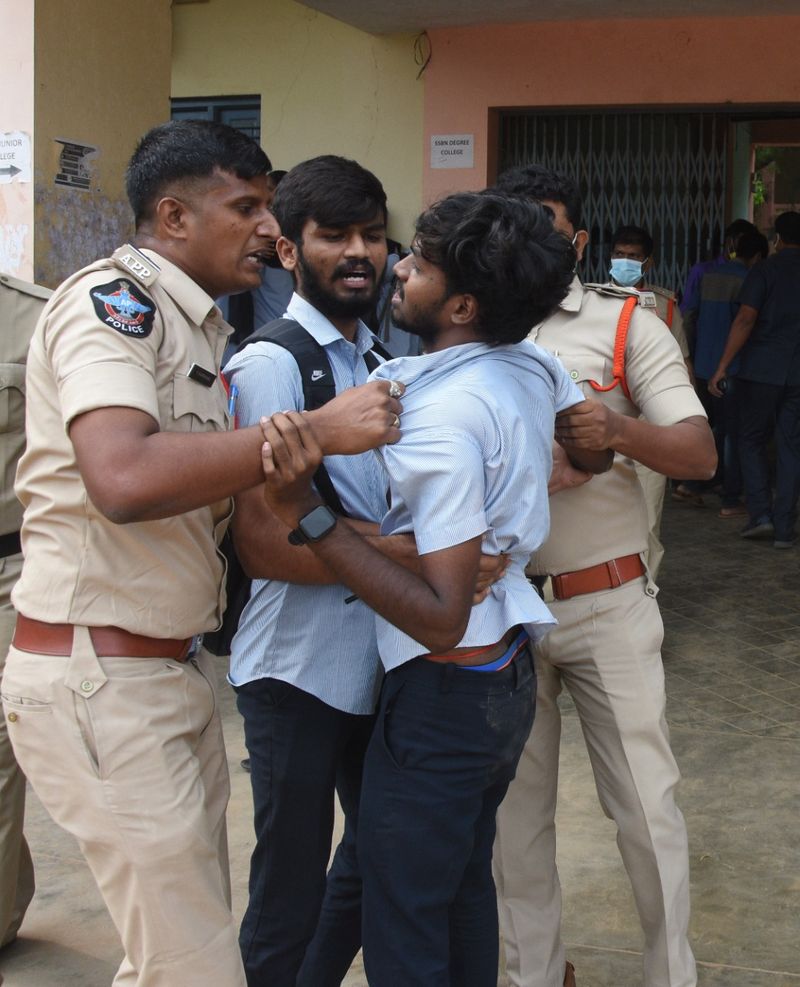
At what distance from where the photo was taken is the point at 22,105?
4551mm

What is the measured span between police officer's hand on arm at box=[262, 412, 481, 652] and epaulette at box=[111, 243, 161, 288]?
1.12ft

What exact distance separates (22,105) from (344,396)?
10.6ft

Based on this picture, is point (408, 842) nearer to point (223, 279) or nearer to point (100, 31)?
point (223, 279)

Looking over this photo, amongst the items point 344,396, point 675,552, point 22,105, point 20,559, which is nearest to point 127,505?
point 344,396

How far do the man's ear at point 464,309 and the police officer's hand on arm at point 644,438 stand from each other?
16.0 inches

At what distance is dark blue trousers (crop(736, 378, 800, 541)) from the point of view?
7531 mm

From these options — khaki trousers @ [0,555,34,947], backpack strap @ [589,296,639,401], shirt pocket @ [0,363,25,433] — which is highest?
backpack strap @ [589,296,639,401]

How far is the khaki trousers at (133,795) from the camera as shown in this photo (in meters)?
1.88

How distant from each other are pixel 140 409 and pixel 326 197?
2.64 ft

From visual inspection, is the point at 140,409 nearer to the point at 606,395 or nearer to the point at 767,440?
the point at 606,395

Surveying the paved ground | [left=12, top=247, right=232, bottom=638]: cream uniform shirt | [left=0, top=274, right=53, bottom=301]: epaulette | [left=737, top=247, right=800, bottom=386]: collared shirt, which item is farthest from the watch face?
[left=737, top=247, right=800, bottom=386]: collared shirt

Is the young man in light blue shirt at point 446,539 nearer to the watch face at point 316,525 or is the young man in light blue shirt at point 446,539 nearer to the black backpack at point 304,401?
the watch face at point 316,525

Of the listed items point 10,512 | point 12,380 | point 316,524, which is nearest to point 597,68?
point 12,380

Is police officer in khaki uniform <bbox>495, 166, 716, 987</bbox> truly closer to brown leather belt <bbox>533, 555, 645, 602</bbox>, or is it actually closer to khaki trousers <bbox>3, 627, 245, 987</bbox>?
brown leather belt <bbox>533, 555, 645, 602</bbox>
